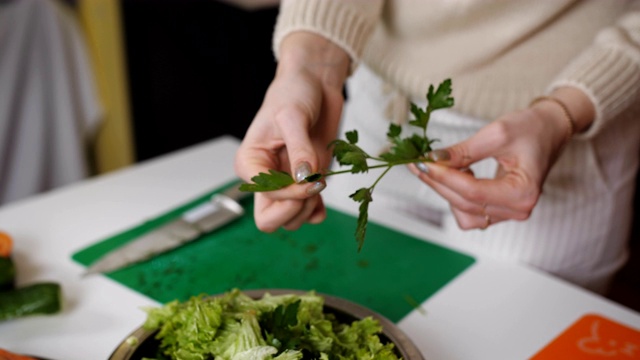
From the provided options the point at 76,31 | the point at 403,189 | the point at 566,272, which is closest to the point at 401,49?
the point at 403,189

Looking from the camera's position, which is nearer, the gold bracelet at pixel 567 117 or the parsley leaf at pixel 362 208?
the parsley leaf at pixel 362 208

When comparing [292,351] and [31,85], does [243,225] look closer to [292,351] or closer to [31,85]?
[292,351]

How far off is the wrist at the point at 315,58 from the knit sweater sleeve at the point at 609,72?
0.34 m

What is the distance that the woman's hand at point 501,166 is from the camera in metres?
0.91

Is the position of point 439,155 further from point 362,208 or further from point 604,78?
point 604,78

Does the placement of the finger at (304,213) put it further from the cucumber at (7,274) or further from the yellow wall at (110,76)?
the yellow wall at (110,76)

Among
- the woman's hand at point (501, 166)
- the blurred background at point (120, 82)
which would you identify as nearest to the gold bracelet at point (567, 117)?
the woman's hand at point (501, 166)

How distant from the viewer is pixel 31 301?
0.97 m

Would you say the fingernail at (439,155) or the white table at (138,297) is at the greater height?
the fingernail at (439,155)

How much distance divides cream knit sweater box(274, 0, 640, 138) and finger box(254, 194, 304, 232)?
0.31 m

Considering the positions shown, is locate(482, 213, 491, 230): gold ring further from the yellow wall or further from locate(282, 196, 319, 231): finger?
the yellow wall

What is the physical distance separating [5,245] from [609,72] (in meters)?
1.00

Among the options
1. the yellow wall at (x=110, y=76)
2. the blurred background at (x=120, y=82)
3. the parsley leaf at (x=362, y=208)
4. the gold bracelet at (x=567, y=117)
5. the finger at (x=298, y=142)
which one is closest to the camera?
the parsley leaf at (x=362, y=208)

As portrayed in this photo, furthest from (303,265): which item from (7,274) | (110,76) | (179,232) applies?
(110,76)
